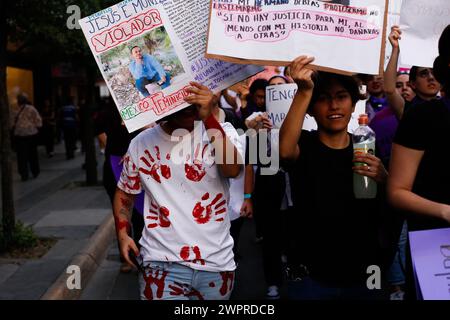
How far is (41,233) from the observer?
7.57 meters

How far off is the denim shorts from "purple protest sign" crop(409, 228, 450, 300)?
1.01 metres

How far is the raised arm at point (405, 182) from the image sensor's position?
91.1 inches

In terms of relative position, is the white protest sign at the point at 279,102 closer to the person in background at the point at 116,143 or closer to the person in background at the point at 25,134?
the person in background at the point at 116,143

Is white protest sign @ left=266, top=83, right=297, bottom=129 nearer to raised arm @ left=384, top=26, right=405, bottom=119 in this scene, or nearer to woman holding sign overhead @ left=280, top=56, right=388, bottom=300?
raised arm @ left=384, top=26, right=405, bottom=119

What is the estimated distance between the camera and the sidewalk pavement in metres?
5.39

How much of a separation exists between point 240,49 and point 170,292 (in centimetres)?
118

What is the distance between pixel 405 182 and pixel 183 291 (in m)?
1.19

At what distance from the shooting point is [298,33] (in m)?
2.62

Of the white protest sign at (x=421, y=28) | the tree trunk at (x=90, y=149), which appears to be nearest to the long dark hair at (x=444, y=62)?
the white protest sign at (x=421, y=28)

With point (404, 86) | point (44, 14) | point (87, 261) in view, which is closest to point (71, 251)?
point (87, 261)

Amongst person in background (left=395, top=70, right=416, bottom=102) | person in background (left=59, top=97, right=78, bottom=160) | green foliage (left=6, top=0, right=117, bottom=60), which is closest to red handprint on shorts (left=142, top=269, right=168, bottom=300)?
person in background (left=395, top=70, right=416, bottom=102)

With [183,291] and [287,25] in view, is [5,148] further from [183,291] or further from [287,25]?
[287,25]

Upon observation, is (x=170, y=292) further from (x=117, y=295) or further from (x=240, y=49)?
(x=117, y=295)
